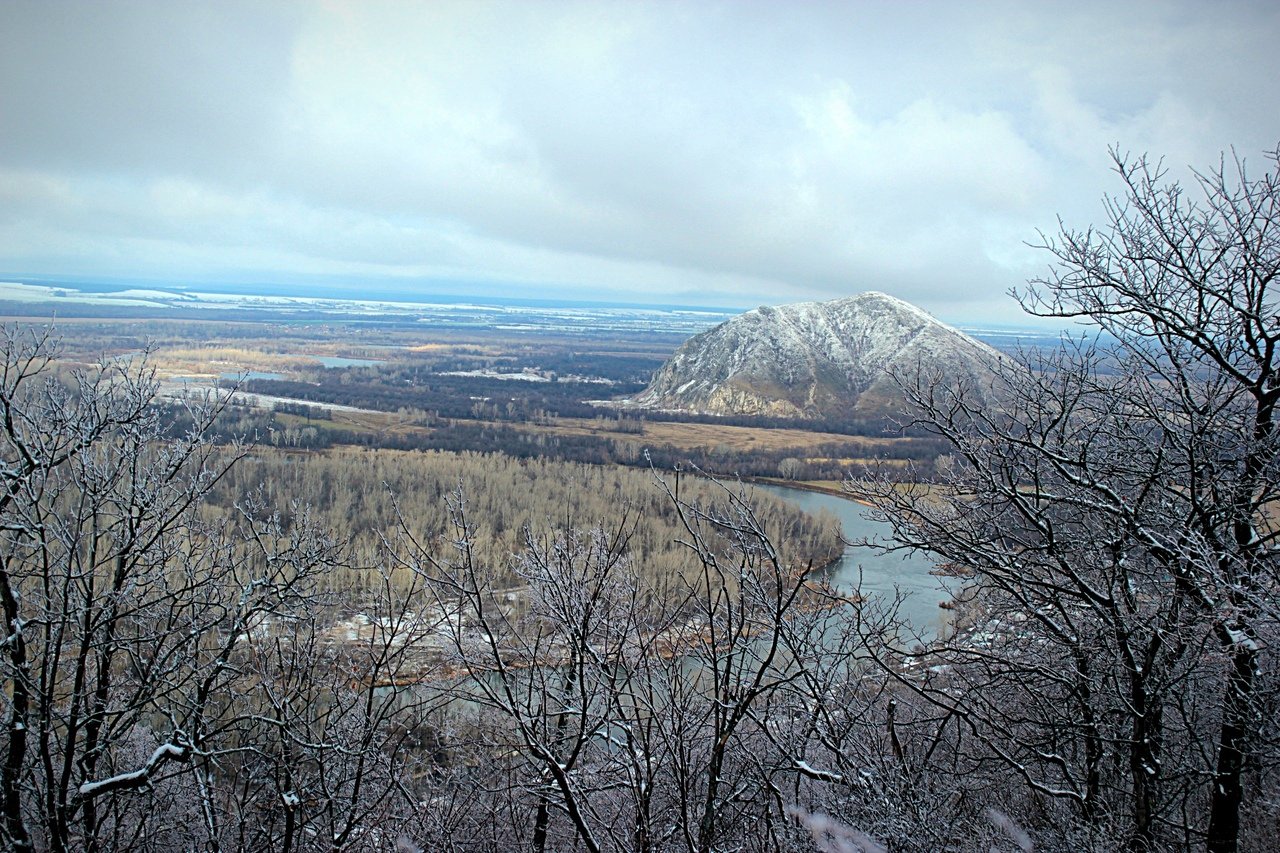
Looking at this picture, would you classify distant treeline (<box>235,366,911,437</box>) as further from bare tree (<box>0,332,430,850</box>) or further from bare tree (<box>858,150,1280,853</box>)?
bare tree (<box>0,332,430,850</box>)

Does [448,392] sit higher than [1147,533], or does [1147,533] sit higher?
[1147,533]

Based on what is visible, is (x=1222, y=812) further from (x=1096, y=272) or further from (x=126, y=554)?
(x=126, y=554)

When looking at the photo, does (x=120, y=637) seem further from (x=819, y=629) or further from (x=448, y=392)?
(x=448, y=392)

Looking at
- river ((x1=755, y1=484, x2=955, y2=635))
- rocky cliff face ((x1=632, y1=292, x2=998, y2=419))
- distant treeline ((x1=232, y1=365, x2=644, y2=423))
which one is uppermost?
rocky cliff face ((x1=632, y1=292, x2=998, y2=419))

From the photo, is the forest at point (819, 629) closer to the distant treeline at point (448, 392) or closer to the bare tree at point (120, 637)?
the bare tree at point (120, 637)

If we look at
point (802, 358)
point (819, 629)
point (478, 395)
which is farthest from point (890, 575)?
point (802, 358)

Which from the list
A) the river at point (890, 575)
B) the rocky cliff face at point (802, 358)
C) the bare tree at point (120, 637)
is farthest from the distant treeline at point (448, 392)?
the bare tree at point (120, 637)

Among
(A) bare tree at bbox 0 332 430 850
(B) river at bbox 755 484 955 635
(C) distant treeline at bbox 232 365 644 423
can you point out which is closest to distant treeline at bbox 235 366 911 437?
(C) distant treeline at bbox 232 365 644 423
